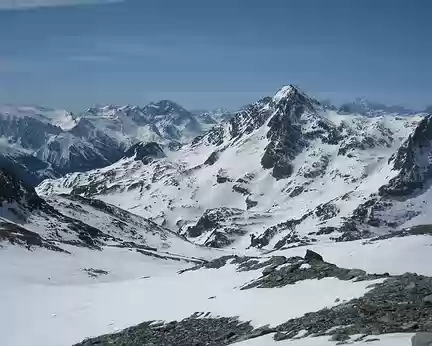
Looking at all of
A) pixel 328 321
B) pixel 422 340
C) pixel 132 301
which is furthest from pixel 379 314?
pixel 132 301

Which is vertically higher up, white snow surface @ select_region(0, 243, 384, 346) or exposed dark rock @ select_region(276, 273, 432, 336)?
exposed dark rock @ select_region(276, 273, 432, 336)

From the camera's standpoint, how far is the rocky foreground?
2153cm

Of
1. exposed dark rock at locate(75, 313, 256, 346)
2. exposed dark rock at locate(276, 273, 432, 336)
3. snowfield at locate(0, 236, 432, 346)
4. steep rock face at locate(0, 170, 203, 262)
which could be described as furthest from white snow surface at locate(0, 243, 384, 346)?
steep rock face at locate(0, 170, 203, 262)

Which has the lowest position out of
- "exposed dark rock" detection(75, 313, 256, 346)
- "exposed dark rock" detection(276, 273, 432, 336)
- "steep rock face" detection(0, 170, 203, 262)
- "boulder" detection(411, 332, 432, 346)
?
"steep rock face" detection(0, 170, 203, 262)

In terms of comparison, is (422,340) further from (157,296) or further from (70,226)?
(70,226)

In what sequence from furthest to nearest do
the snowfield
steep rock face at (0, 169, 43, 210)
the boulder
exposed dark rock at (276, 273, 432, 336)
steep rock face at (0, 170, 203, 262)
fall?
steep rock face at (0, 169, 43, 210)
steep rock face at (0, 170, 203, 262)
the snowfield
exposed dark rock at (276, 273, 432, 336)
the boulder

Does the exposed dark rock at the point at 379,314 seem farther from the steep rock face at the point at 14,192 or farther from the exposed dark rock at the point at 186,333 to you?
the steep rock face at the point at 14,192

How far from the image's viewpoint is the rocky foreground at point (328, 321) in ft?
70.6

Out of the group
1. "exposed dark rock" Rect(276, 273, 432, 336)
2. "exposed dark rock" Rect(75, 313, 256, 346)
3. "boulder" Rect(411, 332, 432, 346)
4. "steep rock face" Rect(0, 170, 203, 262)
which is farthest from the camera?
"steep rock face" Rect(0, 170, 203, 262)

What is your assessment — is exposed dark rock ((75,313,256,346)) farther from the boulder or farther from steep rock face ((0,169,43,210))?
steep rock face ((0,169,43,210))

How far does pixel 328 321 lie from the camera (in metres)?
24.4

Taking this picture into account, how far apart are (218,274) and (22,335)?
56.9 feet

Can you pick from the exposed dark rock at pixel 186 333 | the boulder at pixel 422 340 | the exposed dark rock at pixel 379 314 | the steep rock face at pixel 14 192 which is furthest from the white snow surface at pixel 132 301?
the steep rock face at pixel 14 192

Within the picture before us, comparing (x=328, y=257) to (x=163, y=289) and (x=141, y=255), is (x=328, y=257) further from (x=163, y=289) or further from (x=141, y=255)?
(x=141, y=255)
